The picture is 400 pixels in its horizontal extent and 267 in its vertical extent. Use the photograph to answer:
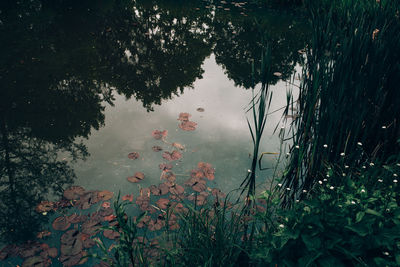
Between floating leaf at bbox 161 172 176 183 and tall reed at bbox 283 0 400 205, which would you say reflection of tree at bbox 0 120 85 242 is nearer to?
floating leaf at bbox 161 172 176 183

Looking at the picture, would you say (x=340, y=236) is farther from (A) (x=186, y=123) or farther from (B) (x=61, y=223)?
(A) (x=186, y=123)

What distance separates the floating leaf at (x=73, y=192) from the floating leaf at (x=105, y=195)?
0.18 m

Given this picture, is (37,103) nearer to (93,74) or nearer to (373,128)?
(93,74)

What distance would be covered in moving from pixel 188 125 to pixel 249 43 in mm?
3511

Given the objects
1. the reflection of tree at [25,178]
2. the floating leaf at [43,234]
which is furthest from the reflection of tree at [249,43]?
Answer: the floating leaf at [43,234]

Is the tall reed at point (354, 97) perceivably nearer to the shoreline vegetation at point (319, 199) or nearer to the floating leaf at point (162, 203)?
the shoreline vegetation at point (319, 199)

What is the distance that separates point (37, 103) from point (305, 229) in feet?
12.9

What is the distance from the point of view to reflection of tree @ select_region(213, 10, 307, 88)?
5656 millimetres

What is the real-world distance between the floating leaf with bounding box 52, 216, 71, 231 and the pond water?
76mm

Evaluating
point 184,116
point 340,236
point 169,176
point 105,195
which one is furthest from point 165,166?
point 340,236

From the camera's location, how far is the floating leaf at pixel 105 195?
278 cm

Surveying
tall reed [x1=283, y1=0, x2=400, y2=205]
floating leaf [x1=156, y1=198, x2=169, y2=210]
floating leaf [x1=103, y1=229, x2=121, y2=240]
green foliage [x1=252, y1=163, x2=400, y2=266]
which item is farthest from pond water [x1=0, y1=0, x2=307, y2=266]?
green foliage [x1=252, y1=163, x2=400, y2=266]

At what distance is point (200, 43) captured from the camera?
6414 mm

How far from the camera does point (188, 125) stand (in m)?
4.02
